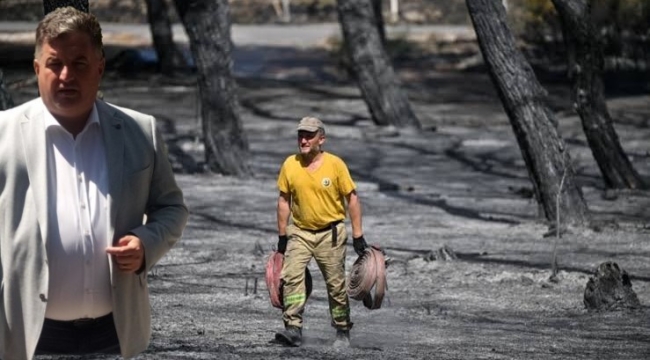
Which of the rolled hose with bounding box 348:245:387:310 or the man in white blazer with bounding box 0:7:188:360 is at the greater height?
the man in white blazer with bounding box 0:7:188:360

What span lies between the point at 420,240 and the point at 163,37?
16.5 meters

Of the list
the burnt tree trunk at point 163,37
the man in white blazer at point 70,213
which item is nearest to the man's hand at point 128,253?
the man in white blazer at point 70,213

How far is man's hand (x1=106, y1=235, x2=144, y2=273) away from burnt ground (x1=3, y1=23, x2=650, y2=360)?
122 inches

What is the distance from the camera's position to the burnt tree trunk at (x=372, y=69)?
80.2ft

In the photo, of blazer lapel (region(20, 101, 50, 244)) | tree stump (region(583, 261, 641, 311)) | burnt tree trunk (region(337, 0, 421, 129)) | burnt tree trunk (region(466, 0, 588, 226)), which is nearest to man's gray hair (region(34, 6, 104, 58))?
blazer lapel (region(20, 101, 50, 244))

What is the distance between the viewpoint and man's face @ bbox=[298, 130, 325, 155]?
346 inches

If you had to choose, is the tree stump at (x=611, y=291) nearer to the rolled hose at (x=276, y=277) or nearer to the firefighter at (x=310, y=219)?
the firefighter at (x=310, y=219)

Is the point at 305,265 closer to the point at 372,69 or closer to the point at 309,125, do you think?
the point at 309,125

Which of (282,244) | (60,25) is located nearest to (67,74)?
(60,25)

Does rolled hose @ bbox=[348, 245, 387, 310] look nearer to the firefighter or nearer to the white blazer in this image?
the firefighter

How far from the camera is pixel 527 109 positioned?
610 inches

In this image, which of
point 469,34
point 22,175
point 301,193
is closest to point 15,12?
point 469,34

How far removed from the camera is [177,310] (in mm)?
10211

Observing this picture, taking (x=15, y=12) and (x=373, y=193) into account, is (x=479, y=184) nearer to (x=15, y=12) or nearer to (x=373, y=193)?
(x=373, y=193)
